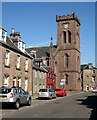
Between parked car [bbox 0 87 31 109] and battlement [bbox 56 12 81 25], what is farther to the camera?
battlement [bbox 56 12 81 25]

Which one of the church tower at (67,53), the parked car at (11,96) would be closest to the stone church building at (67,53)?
the church tower at (67,53)

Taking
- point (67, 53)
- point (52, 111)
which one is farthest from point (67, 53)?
point (52, 111)

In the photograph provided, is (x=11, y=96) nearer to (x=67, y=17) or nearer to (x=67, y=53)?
(x=67, y=53)

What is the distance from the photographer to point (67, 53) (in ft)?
199

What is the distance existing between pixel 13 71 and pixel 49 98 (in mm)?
6084

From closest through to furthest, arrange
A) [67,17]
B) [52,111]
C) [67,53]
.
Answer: [52,111], [67,53], [67,17]

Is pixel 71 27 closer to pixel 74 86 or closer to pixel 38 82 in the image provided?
pixel 74 86

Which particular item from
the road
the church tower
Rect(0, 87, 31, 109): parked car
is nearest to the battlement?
the church tower

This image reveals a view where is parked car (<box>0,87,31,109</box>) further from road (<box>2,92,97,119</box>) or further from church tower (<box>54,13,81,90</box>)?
church tower (<box>54,13,81,90</box>)

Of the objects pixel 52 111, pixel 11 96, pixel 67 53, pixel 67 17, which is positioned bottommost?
pixel 52 111

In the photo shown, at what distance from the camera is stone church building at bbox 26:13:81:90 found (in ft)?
193

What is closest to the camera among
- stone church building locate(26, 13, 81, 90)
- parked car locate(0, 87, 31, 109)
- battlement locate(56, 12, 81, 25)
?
parked car locate(0, 87, 31, 109)

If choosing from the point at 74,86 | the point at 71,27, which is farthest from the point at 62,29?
the point at 74,86

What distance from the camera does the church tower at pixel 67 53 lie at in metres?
58.9
